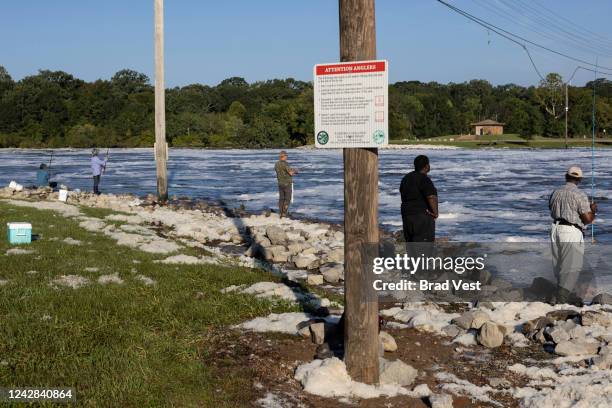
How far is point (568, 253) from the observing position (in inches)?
355

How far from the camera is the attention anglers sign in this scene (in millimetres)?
5582

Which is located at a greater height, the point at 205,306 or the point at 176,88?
the point at 176,88

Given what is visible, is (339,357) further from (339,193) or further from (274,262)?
(339,193)

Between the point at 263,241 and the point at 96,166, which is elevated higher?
the point at 96,166

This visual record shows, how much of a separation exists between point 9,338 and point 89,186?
29500 mm

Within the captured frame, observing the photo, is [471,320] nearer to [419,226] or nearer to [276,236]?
[419,226]

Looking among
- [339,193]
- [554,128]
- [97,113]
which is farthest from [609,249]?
[97,113]

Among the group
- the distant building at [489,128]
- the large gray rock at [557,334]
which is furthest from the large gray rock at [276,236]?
the distant building at [489,128]

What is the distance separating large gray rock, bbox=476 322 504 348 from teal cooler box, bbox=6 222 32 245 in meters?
8.21

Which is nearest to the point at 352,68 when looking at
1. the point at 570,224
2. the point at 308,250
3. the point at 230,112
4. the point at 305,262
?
the point at 570,224

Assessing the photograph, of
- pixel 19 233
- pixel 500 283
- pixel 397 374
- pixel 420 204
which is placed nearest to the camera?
pixel 397 374

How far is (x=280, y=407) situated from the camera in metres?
5.28

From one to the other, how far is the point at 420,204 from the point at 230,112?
11268 cm

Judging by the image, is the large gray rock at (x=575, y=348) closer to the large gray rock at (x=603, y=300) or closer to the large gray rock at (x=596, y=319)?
the large gray rock at (x=596, y=319)
